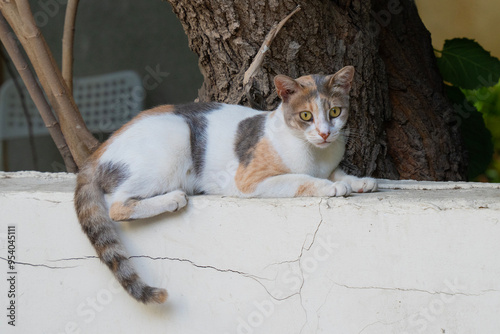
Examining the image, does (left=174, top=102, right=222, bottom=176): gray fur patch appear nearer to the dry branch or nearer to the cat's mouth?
the cat's mouth

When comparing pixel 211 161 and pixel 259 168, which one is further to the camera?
pixel 211 161

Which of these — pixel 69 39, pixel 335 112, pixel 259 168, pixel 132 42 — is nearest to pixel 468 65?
pixel 335 112

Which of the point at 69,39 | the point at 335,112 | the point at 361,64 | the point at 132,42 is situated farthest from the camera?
the point at 132,42

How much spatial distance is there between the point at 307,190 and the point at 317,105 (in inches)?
13.1

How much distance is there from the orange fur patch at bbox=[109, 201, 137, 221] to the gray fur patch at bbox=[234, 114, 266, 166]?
0.49 meters

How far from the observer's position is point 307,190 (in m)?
1.98

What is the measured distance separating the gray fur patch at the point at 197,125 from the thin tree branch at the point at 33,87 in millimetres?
899

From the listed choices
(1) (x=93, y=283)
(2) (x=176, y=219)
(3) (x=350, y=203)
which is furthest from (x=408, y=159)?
(1) (x=93, y=283)

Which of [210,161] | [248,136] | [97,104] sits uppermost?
[248,136]

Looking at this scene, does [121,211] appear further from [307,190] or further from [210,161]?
[307,190]

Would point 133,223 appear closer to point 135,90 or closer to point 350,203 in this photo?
point 350,203

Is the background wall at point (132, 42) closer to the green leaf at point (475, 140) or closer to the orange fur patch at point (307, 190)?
the green leaf at point (475, 140)

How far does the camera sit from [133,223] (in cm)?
206

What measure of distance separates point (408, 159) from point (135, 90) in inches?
103
